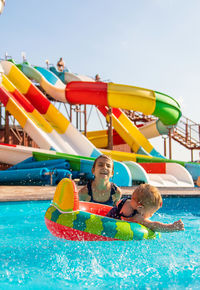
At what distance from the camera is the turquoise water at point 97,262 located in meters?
2.12

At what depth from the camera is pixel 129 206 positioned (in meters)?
2.99

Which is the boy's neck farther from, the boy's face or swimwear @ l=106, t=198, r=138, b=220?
swimwear @ l=106, t=198, r=138, b=220

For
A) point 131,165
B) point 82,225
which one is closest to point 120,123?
point 131,165

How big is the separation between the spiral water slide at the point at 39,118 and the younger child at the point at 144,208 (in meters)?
6.53

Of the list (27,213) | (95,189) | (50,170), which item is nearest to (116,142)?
(50,170)

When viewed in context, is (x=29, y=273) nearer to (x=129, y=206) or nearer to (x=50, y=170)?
(x=129, y=206)

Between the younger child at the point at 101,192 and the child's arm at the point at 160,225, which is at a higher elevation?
the younger child at the point at 101,192

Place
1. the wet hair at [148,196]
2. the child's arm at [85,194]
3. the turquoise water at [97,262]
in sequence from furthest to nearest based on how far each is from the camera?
the child's arm at [85,194], the wet hair at [148,196], the turquoise water at [97,262]

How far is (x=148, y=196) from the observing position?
2.74m

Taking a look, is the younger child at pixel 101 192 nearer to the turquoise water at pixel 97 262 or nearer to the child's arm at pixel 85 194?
the child's arm at pixel 85 194

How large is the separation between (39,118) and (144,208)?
8044 millimetres

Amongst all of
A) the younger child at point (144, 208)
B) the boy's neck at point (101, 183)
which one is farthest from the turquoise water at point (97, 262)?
the boy's neck at point (101, 183)

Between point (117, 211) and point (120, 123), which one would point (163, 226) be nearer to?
point (117, 211)

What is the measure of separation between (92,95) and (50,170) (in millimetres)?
3341
